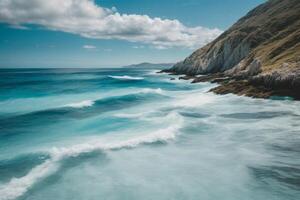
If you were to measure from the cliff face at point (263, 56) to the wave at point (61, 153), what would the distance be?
21.4 meters

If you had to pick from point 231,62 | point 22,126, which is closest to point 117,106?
point 22,126

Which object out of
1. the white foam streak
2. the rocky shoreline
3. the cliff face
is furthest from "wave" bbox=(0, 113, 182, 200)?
the cliff face

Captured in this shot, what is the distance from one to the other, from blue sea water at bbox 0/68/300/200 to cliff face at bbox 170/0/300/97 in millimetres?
8018

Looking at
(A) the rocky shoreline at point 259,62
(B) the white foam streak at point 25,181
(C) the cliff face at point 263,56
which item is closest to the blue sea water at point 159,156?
(B) the white foam streak at point 25,181

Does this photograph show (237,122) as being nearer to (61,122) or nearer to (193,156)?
(193,156)

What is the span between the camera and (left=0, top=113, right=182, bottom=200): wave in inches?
708

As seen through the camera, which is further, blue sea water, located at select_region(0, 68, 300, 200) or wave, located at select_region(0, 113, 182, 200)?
wave, located at select_region(0, 113, 182, 200)

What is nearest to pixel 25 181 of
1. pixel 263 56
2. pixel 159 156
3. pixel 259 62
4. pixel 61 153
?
pixel 61 153

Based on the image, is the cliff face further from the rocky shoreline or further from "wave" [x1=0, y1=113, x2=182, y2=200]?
"wave" [x1=0, y1=113, x2=182, y2=200]

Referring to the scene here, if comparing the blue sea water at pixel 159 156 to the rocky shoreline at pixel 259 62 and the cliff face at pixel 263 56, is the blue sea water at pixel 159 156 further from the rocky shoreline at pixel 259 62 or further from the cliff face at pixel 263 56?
the cliff face at pixel 263 56

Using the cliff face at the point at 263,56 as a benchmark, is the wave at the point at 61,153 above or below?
below

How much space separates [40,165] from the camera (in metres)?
22.3

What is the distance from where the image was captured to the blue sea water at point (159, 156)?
17.5 m

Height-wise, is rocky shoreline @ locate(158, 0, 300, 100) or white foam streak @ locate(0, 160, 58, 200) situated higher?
rocky shoreline @ locate(158, 0, 300, 100)
